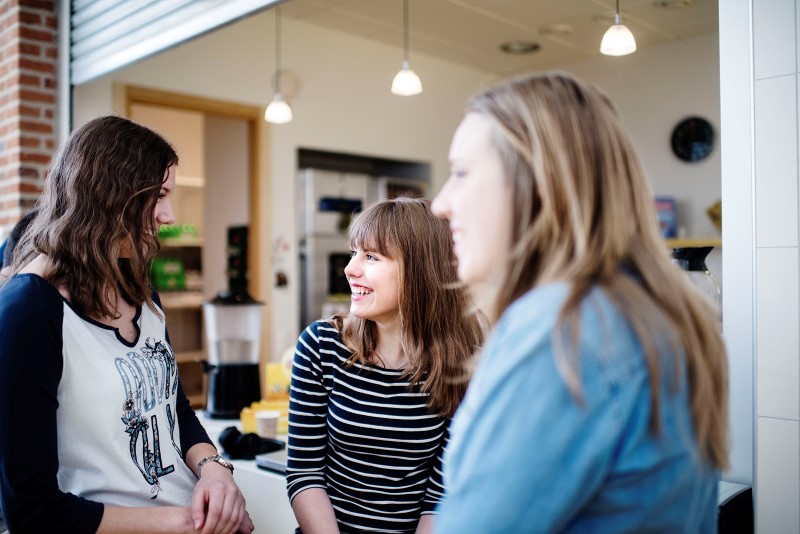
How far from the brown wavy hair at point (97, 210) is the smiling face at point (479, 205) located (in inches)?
32.4

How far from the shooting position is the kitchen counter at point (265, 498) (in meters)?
2.03

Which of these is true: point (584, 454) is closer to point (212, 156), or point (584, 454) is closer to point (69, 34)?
point (69, 34)

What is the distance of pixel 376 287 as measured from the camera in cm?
165

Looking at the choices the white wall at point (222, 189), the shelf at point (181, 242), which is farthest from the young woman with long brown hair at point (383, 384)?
the shelf at point (181, 242)

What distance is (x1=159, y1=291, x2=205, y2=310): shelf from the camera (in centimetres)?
589

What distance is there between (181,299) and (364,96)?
7.66ft

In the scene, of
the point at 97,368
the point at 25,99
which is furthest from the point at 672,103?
the point at 97,368

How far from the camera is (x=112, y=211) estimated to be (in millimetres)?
1382

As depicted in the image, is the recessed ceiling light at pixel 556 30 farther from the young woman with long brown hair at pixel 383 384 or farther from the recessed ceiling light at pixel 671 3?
the young woman with long brown hair at pixel 383 384

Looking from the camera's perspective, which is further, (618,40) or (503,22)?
(503,22)

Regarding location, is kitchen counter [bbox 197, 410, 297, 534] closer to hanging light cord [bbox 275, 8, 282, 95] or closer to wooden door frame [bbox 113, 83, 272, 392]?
wooden door frame [bbox 113, 83, 272, 392]

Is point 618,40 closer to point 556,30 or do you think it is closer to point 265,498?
point 556,30

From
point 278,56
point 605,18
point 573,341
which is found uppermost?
point 605,18

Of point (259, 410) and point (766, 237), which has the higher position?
point (766, 237)
